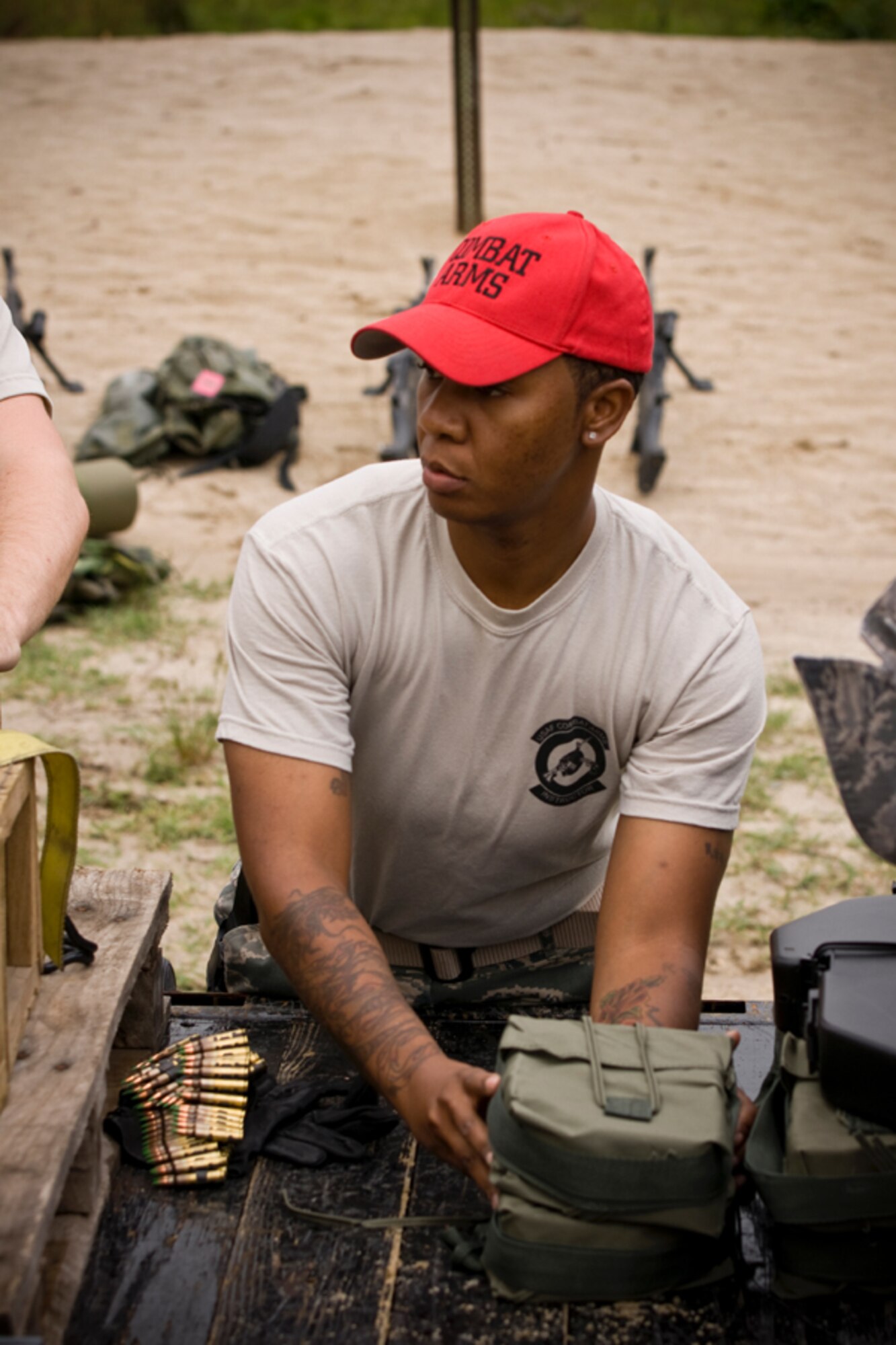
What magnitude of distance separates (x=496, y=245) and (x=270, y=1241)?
1.43 m

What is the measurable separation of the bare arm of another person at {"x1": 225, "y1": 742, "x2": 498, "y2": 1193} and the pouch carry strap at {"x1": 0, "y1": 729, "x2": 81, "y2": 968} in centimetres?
27

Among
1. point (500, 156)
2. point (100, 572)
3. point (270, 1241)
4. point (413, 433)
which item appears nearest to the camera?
point (270, 1241)

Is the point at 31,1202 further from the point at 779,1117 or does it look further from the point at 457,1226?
the point at 779,1117

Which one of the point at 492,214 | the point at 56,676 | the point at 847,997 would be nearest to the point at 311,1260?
the point at 847,997

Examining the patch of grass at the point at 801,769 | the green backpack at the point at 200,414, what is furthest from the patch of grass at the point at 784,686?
the green backpack at the point at 200,414

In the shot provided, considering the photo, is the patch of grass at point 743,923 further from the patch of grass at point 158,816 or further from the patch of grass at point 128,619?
the patch of grass at point 128,619

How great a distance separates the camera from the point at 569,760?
2.33 m

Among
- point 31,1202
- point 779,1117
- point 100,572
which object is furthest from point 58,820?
point 100,572

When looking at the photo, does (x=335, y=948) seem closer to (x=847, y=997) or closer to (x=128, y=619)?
(x=847, y=997)

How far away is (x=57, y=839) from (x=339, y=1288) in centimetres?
68

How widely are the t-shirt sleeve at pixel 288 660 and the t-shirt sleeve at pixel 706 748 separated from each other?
45 cm

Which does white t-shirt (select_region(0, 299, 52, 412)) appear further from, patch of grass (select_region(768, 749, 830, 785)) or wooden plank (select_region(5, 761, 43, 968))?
patch of grass (select_region(768, 749, 830, 785))

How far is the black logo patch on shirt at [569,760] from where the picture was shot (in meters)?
2.30

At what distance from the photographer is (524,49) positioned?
662 inches
